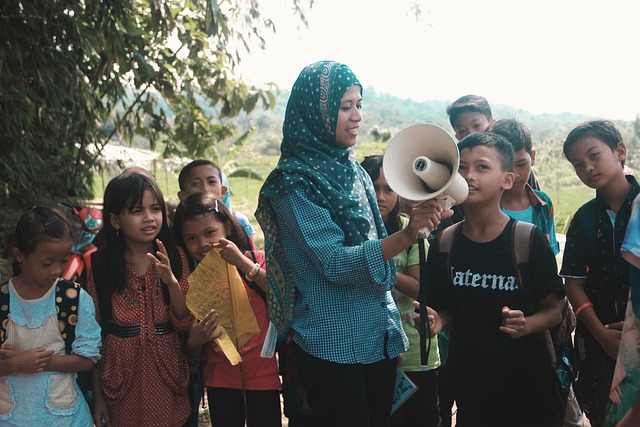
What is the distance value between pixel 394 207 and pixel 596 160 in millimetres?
1043

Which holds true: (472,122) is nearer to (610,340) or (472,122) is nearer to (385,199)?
(385,199)

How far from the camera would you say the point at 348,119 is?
7.26 feet

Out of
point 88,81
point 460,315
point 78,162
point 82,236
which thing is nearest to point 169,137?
point 78,162

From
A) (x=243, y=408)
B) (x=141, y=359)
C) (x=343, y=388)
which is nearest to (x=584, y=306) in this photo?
(x=343, y=388)

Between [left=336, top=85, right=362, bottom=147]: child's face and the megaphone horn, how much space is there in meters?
0.18

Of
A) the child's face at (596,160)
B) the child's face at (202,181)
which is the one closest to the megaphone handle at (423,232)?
the child's face at (596,160)

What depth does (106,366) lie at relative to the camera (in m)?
2.57

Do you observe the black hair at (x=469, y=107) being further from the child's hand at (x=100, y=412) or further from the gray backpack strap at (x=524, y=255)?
the child's hand at (x=100, y=412)

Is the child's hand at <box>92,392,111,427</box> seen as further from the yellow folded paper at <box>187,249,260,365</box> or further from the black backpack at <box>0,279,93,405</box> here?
the yellow folded paper at <box>187,249,260,365</box>

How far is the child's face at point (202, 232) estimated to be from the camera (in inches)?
113

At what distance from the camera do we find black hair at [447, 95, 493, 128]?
149 inches

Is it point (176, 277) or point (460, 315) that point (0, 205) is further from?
point (460, 315)

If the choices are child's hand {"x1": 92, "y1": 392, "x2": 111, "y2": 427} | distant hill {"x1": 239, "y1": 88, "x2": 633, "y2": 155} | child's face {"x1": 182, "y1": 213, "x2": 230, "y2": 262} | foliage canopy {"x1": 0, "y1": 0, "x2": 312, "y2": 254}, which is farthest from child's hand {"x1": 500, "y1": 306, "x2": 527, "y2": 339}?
distant hill {"x1": 239, "y1": 88, "x2": 633, "y2": 155}

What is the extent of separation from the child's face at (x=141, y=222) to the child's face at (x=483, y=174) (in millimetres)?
1400
